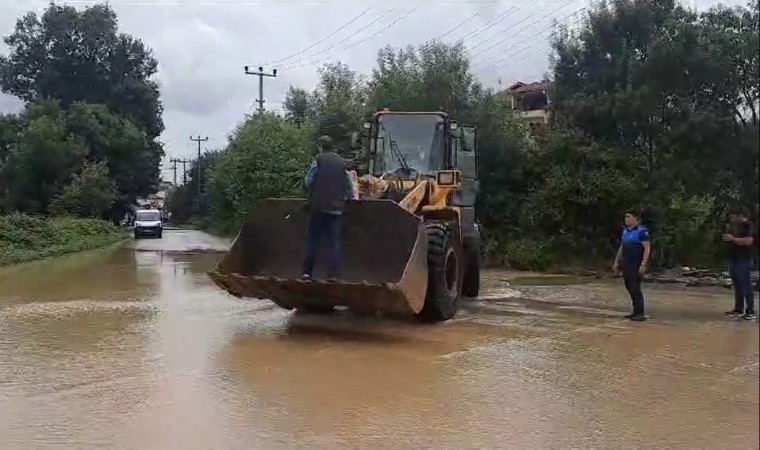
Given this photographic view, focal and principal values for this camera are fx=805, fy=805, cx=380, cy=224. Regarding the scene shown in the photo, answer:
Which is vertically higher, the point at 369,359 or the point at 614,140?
the point at 614,140

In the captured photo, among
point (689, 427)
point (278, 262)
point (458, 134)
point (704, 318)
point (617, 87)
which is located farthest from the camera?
point (617, 87)

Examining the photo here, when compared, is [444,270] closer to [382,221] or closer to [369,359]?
[382,221]

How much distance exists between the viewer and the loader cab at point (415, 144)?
11.7 metres

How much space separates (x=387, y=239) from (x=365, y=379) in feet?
10.5

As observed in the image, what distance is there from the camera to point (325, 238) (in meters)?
9.25

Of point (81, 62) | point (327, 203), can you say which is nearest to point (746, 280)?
point (327, 203)

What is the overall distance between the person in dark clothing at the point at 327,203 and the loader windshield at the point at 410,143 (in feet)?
8.70

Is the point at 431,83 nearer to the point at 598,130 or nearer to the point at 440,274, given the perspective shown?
the point at 598,130

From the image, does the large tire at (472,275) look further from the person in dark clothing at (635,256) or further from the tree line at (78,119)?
the tree line at (78,119)

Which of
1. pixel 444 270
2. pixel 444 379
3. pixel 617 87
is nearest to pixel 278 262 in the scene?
pixel 444 270

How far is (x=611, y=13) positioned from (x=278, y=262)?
12023 mm

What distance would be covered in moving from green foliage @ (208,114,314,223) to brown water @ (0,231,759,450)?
17.8 meters

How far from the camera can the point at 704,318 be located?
35.6 ft

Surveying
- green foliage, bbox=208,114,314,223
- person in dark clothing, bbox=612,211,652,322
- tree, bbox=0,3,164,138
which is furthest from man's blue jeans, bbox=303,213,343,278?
tree, bbox=0,3,164,138
